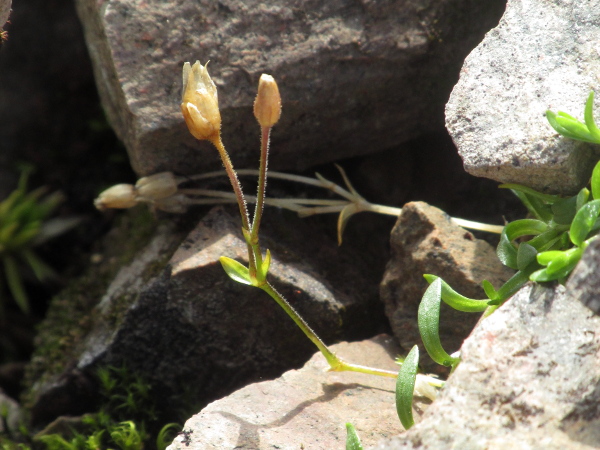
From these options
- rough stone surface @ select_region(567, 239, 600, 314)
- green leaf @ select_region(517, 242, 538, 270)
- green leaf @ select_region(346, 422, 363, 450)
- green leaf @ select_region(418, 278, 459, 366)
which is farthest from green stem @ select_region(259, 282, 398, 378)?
rough stone surface @ select_region(567, 239, 600, 314)

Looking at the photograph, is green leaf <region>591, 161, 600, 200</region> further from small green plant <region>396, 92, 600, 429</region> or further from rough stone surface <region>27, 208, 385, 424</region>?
rough stone surface <region>27, 208, 385, 424</region>

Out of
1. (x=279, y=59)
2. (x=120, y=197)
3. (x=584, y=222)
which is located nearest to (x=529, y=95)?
(x=584, y=222)

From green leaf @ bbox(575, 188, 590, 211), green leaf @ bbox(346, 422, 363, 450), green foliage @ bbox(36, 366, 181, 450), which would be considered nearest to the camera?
green leaf @ bbox(346, 422, 363, 450)

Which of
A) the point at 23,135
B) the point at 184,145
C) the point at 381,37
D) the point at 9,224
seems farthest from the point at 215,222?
the point at 23,135

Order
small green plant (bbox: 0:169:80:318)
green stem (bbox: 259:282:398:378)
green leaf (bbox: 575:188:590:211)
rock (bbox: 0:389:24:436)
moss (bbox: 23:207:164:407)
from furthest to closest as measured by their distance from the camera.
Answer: small green plant (bbox: 0:169:80:318) < moss (bbox: 23:207:164:407) < rock (bbox: 0:389:24:436) < green stem (bbox: 259:282:398:378) < green leaf (bbox: 575:188:590:211)

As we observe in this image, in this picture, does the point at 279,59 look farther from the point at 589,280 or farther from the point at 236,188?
the point at 589,280

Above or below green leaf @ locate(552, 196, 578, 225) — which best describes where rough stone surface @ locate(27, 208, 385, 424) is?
A: below

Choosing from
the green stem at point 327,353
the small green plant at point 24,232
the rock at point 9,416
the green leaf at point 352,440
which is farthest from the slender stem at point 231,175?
the small green plant at point 24,232

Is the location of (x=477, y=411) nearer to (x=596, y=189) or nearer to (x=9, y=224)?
(x=596, y=189)
